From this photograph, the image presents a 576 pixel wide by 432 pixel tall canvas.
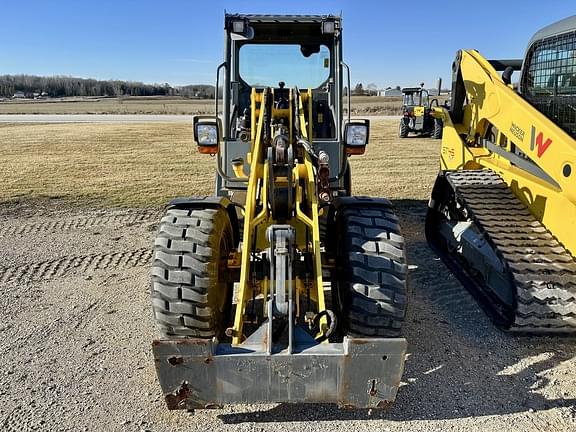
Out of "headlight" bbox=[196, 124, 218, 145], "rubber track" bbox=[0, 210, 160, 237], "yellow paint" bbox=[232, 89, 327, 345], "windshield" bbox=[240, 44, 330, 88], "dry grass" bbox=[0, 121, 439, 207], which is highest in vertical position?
"windshield" bbox=[240, 44, 330, 88]

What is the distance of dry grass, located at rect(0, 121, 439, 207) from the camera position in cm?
1019

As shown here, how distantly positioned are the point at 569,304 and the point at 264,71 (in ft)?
13.4

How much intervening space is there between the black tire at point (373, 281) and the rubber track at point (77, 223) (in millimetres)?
5193

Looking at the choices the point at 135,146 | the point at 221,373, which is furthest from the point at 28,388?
the point at 135,146

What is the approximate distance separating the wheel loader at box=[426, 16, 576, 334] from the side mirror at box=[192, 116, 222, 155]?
8.61ft

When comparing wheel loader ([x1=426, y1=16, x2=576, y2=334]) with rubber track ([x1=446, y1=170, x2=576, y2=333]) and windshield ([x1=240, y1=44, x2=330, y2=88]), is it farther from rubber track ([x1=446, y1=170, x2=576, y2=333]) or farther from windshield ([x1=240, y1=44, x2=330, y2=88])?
windshield ([x1=240, y1=44, x2=330, y2=88])

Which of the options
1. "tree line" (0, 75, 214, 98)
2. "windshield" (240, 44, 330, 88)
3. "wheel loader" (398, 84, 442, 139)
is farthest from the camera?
"tree line" (0, 75, 214, 98)

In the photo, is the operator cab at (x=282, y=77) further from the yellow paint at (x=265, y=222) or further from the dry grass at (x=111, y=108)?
the dry grass at (x=111, y=108)

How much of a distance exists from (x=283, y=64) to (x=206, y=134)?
1.57 meters

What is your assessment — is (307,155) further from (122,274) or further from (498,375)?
(122,274)

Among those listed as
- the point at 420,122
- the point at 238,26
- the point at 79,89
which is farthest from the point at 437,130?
the point at 79,89

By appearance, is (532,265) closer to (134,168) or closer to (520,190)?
(520,190)

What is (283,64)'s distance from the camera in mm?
6254

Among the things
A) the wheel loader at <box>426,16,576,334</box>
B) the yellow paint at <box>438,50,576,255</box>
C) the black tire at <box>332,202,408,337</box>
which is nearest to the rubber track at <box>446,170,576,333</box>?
the wheel loader at <box>426,16,576,334</box>
